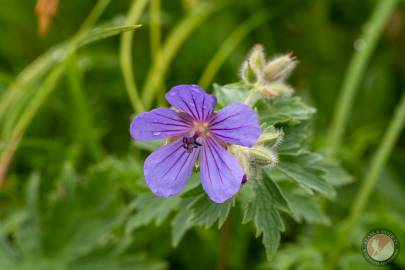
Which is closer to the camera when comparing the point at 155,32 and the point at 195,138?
the point at 195,138

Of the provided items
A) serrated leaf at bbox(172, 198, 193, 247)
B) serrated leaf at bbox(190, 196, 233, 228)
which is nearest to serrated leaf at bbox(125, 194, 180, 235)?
serrated leaf at bbox(172, 198, 193, 247)

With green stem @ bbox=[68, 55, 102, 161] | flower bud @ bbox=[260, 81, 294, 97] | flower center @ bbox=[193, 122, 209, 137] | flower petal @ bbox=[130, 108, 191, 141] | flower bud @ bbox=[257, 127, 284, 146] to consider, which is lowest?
flower bud @ bbox=[257, 127, 284, 146]

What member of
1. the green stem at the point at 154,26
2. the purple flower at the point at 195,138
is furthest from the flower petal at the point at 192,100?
the green stem at the point at 154,26

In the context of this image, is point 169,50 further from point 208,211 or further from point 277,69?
point 208,211

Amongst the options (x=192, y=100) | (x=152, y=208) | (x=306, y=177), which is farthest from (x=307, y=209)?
(x=192, y=100)

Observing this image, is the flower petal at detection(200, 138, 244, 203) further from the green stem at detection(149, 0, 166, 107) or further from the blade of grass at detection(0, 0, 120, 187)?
the green stem at detection(149, 0, 166, 107)
